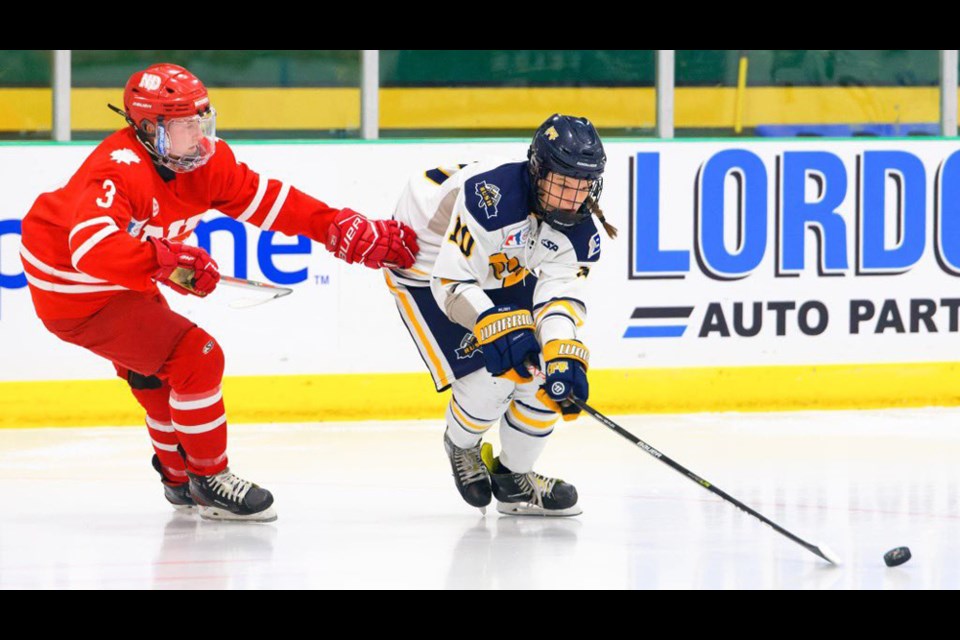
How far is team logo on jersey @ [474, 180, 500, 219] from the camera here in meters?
3.71

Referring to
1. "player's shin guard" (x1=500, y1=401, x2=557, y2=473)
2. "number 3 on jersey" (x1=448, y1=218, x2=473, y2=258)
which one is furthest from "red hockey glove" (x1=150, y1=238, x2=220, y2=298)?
"player's shin guard" (x1=500, y1=401, x2=557, y2=473)

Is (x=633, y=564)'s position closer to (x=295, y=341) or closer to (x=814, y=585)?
(x=814, y=585)

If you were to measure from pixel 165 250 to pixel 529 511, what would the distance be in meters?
1.19

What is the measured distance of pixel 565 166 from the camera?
360cm

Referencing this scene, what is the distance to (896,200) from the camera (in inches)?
241

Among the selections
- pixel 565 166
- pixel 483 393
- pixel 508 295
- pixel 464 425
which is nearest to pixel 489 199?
pixel 565 166

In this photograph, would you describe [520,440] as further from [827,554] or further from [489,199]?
[827,554]

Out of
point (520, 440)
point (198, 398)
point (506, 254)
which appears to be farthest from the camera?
point (520, 440)

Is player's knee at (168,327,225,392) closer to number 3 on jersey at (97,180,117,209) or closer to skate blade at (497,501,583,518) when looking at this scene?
number 3 on jersey at (97,180,117,209)

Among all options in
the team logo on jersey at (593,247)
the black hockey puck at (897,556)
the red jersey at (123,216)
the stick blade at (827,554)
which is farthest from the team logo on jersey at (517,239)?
the black hockey puck at (897,556)

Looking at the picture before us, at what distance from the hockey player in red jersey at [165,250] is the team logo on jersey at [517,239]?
40cm

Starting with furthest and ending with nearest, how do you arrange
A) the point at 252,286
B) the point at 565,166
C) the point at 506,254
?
the point at 252,286, the point at 506,254, the point at 565,166

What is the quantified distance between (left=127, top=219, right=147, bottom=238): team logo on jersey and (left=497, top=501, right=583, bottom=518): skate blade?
117 cm

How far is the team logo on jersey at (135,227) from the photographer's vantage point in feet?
12.6
